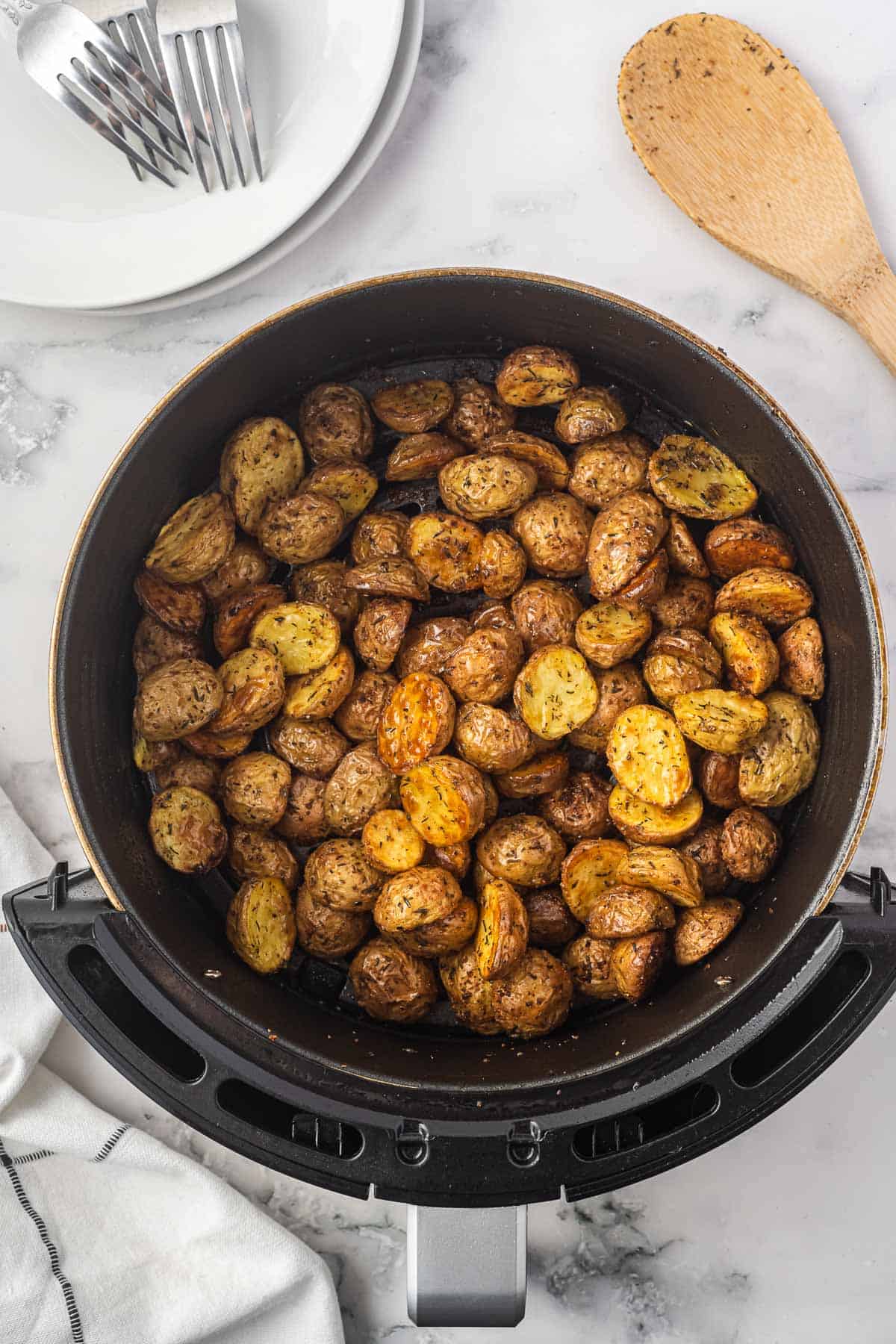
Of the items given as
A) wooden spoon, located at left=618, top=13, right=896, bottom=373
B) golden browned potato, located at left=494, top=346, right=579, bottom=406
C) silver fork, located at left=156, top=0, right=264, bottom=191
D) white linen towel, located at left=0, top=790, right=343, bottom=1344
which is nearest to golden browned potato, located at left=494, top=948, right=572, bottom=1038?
white linen towel, located at left=0, top=790, right=343, bottom=1344

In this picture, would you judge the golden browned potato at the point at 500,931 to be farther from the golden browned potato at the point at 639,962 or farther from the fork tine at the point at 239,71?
the fork tine at the point at 239,71

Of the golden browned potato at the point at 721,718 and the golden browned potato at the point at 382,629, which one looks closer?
the golden browned potato at the point at 721,718

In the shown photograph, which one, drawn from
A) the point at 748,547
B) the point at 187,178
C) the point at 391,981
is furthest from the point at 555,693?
the point at 187,178

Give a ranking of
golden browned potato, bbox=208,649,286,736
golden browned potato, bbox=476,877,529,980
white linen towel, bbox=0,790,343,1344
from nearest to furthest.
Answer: golden browned potato, bbox=476,877,529,980
golden browned potato, bbox=208,649,286,736
white linen towel, bbox=0,790,343,1344

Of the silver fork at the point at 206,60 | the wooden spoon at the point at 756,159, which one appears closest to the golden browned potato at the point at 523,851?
the wooden spoon at the point at 756,159

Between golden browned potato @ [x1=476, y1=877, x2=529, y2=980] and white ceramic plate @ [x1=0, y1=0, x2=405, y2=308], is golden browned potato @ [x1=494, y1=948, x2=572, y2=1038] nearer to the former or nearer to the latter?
golden browned potato @ [x1=476, y1=877, x2=529, y2=980]

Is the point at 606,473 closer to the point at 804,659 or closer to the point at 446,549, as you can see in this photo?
the point at 446,549
